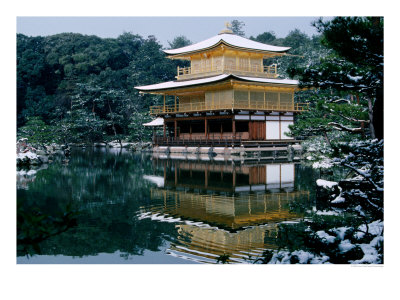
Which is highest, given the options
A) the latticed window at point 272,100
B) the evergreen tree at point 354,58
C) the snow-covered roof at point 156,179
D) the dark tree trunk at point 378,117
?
the latticed window at point 272,100

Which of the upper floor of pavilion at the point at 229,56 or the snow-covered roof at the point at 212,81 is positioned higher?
the upper floor of pavilion at the point at 229,56

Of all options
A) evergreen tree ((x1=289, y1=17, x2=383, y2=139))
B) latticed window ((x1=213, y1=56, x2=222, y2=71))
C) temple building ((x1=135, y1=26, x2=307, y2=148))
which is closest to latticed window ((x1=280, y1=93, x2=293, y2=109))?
temple building ((x1=135, y1=26, x2=307, y2=148))

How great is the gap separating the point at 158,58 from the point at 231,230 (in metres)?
36.1

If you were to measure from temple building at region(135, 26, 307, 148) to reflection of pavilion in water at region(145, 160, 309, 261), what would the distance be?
363 inches

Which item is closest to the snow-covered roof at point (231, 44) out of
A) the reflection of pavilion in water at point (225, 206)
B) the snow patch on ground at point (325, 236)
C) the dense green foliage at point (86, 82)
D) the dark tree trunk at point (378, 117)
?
the dense green foliage at point (86, 82)

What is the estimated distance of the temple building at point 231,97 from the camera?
77.5ft

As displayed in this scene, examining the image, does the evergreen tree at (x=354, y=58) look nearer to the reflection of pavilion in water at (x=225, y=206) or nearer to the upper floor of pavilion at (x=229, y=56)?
the reflection of pavilion in water at (x=225, y=206)

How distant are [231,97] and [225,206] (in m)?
15.6

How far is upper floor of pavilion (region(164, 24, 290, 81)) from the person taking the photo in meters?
24.8

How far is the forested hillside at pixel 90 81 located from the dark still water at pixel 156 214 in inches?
734

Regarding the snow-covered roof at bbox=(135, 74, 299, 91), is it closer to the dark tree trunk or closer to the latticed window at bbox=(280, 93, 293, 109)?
the latticed window at bbox=(280, 93, 293, 109)

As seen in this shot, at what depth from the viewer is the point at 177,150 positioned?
2564cm

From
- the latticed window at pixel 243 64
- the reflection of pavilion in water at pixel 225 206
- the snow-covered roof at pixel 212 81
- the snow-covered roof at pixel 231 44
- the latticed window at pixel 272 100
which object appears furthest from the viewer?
the latticed window at pixel 243 64
